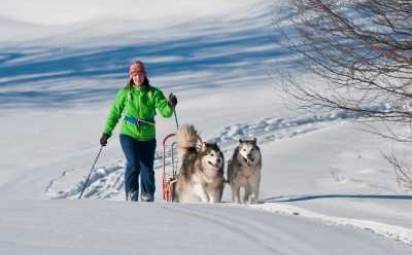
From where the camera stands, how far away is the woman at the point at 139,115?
11.3m

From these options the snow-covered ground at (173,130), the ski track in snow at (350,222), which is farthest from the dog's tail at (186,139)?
the ski track in snow at (350,222)

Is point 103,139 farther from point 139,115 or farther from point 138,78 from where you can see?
point 138,78

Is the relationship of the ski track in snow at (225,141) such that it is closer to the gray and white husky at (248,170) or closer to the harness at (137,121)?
the gray and white husky at (248,170)

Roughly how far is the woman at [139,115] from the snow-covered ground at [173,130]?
4.90 ft

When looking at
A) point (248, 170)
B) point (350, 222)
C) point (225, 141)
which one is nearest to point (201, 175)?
point (248, 170)

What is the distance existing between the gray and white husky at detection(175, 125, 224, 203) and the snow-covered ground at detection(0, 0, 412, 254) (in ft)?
2.36

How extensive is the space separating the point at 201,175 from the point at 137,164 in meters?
0.80

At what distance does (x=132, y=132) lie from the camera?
11359 mm

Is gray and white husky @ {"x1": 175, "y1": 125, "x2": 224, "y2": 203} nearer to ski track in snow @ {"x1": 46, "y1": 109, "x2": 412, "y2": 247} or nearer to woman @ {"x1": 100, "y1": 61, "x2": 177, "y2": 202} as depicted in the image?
woman @ {"x1": 100, "y1": 61, "x2": 177, "y2": 202}

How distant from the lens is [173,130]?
2127 centimetres

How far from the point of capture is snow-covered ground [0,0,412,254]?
7.50 m

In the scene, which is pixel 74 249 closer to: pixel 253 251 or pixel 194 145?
pixel 253 251

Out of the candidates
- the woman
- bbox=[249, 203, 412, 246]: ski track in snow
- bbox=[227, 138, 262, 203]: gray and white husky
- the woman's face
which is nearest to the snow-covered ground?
bbox=[249, 203, 412, 246]: ski track in snow

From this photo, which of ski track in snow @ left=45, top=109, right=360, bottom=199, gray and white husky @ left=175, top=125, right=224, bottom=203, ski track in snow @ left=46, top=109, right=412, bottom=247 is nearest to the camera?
ski track in snow @ left=46, top=109, right=412, bottom=247
